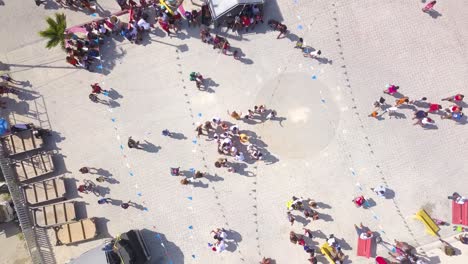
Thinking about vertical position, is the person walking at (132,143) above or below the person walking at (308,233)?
above

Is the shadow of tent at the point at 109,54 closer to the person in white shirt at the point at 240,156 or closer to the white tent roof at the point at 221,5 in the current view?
the white tent roof at the point at 221,5

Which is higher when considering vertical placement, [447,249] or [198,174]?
[198,174]

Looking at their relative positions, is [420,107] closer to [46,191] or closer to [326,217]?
[326,217]

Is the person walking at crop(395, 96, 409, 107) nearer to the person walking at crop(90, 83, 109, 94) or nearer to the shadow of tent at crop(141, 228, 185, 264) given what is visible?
the shadow of tent at crop(141, 228, 185, 264)

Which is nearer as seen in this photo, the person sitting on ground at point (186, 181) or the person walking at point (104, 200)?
the person sitting on ground at point (186, 181)

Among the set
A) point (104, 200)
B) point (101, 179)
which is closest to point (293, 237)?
point (104, 200)

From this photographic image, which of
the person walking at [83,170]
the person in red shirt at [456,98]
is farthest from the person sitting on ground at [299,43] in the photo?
the person walking at [83,170]
